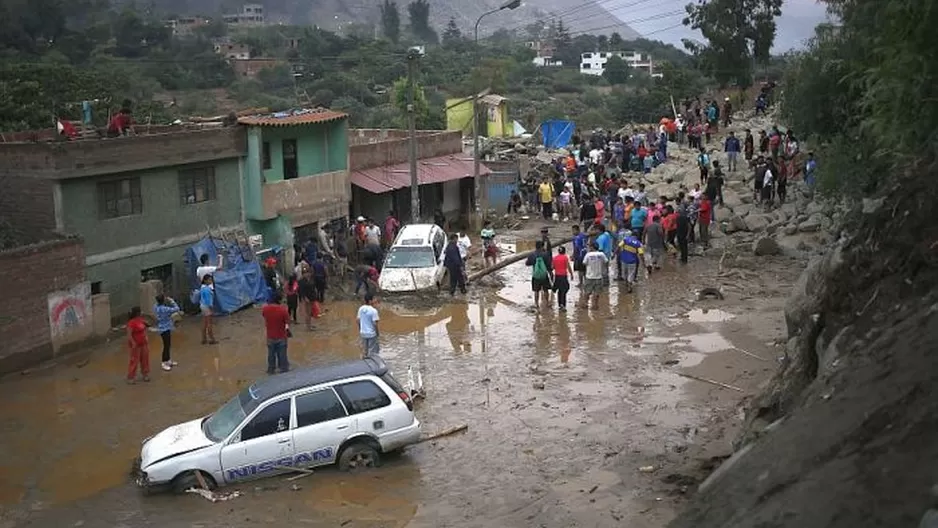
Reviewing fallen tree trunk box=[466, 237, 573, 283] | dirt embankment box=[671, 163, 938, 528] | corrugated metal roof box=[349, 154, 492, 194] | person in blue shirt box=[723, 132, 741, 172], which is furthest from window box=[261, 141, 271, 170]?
dirt embankment box=[671, 163, 938, 528]

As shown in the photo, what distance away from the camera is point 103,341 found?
68.4ft

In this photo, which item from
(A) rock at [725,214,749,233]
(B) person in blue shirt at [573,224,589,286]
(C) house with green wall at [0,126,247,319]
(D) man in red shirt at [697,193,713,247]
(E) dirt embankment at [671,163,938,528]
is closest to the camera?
(E) dirt embankment at [671,163,938,528]

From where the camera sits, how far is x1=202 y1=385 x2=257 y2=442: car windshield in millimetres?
12438

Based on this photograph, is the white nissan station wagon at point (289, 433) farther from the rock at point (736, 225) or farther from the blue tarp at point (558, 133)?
Answer: the blue tarp at point (558, 133)

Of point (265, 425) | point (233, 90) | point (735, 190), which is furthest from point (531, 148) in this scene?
point (233, 90)

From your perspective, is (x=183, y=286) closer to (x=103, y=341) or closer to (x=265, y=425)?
(x=103, y=341)

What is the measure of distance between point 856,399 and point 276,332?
11074mm

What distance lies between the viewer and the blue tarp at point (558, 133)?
5083 centimetres

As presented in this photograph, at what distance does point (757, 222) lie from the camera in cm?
2791

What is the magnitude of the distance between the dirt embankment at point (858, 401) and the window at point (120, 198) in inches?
615

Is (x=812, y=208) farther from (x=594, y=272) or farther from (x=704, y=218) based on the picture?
(x=594, y=272)

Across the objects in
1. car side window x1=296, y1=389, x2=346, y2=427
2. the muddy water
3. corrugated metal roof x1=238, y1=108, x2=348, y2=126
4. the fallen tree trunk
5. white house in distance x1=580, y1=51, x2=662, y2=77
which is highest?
white house in distance x1=580, y1=51, x2=662, y2=77

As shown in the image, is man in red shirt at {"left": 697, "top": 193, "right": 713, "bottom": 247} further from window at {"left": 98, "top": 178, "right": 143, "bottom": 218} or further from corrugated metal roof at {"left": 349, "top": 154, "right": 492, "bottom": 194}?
window at {"left": 98, "top": 178, "right": 143, "bottom": 218}

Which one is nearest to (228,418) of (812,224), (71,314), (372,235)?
(71,314)
